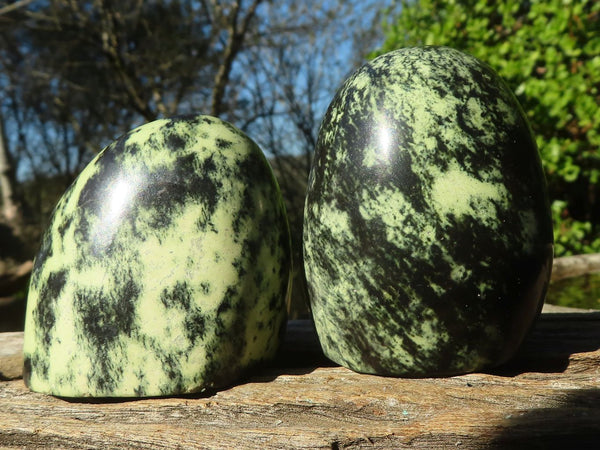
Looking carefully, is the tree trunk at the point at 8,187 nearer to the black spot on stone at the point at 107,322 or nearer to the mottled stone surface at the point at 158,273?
the mottled stone surface at the point at 158,273

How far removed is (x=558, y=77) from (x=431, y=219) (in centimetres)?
289

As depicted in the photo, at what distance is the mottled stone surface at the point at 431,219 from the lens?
153 centimetres

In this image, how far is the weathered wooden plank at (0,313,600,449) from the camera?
144cm

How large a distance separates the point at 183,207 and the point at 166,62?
555 centimetres

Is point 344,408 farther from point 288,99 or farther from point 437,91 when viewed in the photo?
point 288,99

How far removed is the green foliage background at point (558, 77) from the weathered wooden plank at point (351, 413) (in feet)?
8.25

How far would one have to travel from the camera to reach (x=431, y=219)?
1523mm

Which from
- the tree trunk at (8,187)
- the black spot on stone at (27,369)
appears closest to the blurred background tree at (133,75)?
the tree trunk at (8,187)

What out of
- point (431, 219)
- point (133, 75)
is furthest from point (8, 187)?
point (431, 219)

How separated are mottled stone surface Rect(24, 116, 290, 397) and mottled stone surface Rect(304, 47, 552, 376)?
0.81 ft

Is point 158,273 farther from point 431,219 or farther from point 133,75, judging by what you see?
point 133,75

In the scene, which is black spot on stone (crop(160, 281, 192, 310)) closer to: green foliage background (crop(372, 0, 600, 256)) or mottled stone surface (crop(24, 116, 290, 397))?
mottled stone surface (crop(24, 116, 290, 397))

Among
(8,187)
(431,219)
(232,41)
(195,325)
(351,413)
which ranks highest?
(232,41)

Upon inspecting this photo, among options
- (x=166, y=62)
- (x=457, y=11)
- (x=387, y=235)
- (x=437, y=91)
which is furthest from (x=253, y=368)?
(x=166, y=62)
